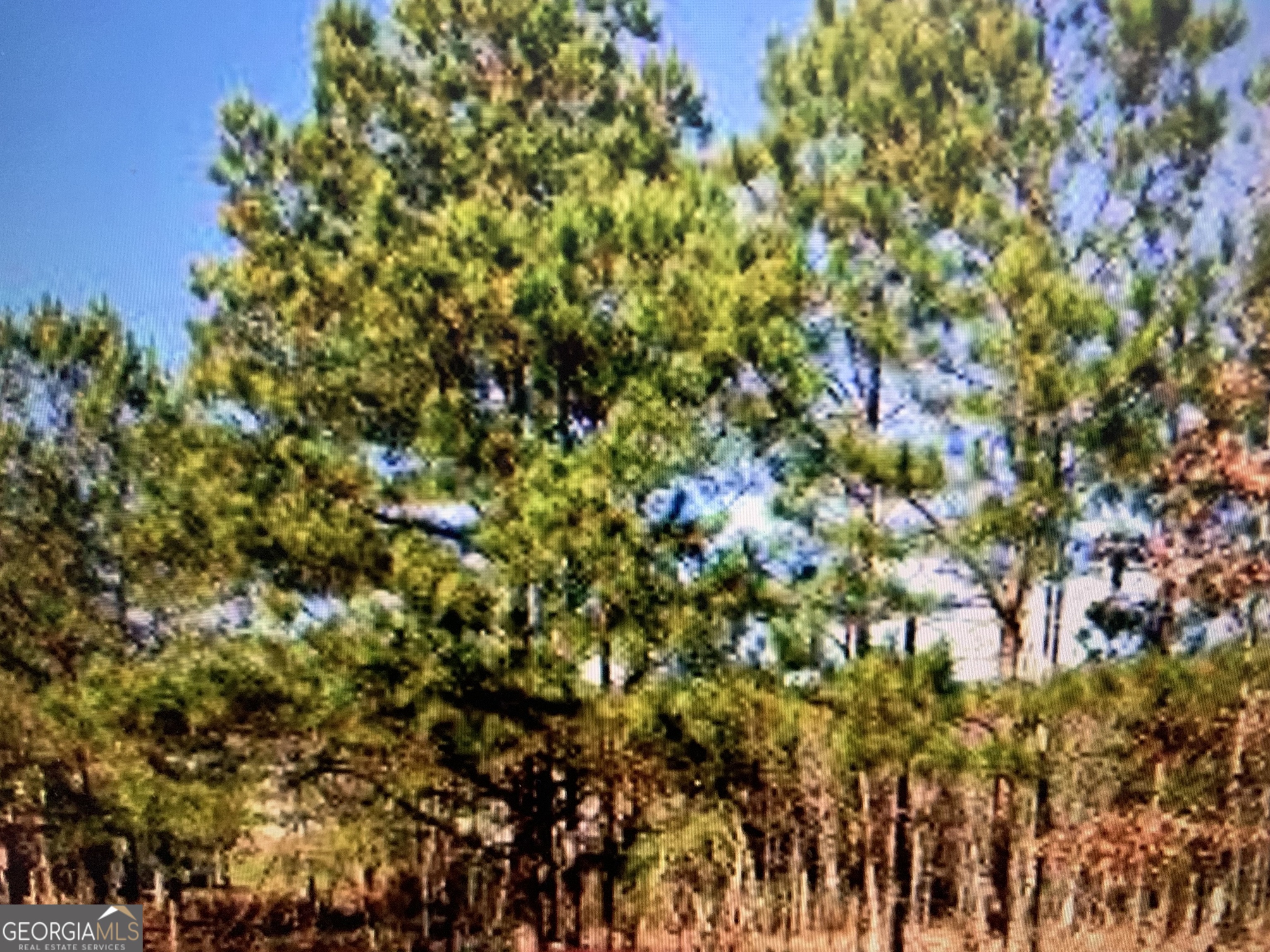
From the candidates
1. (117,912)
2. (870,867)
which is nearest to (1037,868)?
(870,867)

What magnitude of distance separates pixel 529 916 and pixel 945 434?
174 inches

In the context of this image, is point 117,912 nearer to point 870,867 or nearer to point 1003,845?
point 1003,845

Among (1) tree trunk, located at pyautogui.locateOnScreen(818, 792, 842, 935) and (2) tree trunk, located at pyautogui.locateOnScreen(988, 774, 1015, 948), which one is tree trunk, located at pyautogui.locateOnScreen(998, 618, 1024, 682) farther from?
(1) tree trunk, located at pyautogui.locateOnScreen(818, 792, 842, 935)

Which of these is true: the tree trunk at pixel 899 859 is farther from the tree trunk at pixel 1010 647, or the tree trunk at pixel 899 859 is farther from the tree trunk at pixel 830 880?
the tree trunk at pixel 830 880

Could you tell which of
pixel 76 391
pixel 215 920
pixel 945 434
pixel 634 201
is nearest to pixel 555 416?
pixel 634 201

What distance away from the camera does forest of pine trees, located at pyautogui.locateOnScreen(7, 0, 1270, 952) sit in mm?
7031

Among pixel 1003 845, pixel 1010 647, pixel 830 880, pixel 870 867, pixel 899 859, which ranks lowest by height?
pixel 830 880

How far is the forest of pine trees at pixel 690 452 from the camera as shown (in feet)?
23.1

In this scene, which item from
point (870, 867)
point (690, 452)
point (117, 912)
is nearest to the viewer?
point (690, 452)

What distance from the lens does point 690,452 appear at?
7.29 meters

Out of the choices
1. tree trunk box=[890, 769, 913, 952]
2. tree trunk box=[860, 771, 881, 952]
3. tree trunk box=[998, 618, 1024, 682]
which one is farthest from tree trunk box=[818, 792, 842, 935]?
tree trunk box=[998, 618, 1024, 682]

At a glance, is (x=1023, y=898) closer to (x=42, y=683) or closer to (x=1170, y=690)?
(x=1170, y=690)

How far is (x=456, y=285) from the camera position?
776cm

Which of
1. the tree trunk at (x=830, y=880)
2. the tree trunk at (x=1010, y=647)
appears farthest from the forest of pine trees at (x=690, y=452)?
the tree trunk at (x=830, y=880)
